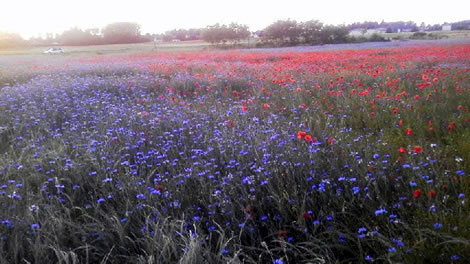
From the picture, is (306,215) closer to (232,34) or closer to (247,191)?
(247,191)

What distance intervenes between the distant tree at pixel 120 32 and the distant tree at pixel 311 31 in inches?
1305

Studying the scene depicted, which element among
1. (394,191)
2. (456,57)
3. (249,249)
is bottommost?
(249,249)

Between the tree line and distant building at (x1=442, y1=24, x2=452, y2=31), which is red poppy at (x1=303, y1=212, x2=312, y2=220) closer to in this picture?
the tree line

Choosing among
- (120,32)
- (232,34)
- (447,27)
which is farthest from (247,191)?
(447,27)

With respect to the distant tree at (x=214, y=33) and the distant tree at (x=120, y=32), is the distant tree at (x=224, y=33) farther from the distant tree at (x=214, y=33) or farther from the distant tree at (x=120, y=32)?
the distant tree at (x=120, y=32)

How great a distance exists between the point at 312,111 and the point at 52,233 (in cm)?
392

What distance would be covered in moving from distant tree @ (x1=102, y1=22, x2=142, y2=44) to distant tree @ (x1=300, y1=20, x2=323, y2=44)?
33154 mm

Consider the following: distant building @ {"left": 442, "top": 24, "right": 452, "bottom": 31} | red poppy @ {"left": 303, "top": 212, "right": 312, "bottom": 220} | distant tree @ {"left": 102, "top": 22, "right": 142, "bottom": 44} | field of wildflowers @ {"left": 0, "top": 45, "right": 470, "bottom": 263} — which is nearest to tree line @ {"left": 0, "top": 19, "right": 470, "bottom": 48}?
distant tree @ {"left": 102, "top": 22, "right": 142, "bottom": 44}

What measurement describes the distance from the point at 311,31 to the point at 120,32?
35.4 m

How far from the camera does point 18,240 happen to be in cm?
230

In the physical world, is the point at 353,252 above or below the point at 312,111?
below

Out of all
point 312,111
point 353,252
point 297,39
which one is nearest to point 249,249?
point 353,252

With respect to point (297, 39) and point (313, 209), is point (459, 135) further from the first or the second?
point (297, 39)

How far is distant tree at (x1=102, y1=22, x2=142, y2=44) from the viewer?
6222 centimetres
